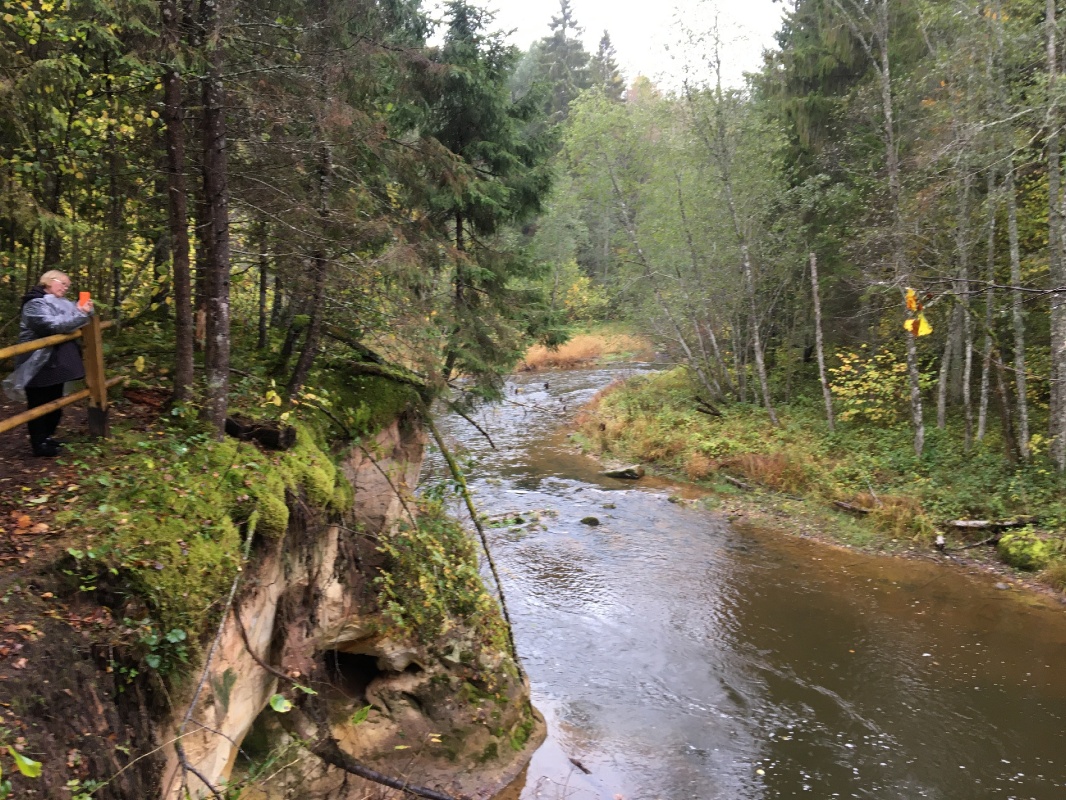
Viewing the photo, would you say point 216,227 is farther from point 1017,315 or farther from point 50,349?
point 1017,315

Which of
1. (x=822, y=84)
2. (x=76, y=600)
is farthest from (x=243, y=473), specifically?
(x=822, y=84)

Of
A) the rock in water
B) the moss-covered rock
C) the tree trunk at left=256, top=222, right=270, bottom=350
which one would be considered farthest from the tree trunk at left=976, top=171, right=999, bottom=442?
the tree trunk at left=256, top=222, right=270, bottom=350

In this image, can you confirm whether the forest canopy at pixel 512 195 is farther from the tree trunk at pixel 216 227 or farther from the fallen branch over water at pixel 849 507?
the fallen branch over water at pixel 849 507

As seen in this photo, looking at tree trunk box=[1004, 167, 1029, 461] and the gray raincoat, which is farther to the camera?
tree trunk box=[1004, 167, 1029, 461]

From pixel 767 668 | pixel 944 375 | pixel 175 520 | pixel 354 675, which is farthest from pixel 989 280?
pixel 175 520

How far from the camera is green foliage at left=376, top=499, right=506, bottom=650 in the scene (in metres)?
7.06

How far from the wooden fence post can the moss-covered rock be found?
14119mm

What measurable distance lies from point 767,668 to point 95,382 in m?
9.07

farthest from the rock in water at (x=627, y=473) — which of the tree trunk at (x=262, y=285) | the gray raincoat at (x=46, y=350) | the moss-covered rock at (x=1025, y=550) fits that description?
the gray raincoat at (x=46, y=350)

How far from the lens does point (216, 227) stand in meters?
5.39

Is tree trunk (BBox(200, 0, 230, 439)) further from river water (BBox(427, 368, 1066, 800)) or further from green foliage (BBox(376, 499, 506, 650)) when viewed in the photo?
river water (BBox(427, 368, 1066, 800))

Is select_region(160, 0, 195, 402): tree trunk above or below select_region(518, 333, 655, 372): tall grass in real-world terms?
above

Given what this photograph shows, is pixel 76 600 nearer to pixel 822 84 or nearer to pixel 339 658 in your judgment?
pixel 339 658

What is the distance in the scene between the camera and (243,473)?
5.18 m
